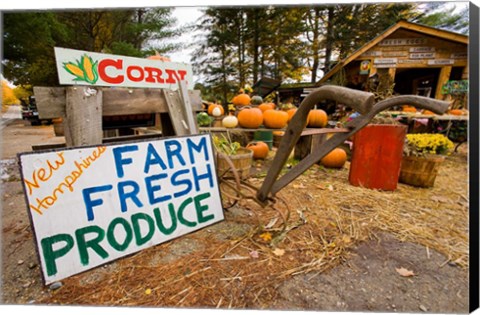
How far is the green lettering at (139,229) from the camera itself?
58.5 inches

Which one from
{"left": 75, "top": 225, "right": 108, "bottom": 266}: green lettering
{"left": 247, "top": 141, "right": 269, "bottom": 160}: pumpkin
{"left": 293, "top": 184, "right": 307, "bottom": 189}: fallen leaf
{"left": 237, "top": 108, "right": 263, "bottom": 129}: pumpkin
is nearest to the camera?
{"left": 75, "top": 225, "right": 108, "bottom": 266}: green lettering

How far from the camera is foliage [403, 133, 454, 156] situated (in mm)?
2705

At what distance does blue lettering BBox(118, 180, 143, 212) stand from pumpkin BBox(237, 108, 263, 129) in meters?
2.12

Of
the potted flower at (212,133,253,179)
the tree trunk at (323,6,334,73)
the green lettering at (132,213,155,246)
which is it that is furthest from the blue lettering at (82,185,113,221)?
the tree trunk at (323,6,334,73)

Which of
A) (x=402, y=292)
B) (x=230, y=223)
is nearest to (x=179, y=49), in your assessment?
(x=230, y=223)

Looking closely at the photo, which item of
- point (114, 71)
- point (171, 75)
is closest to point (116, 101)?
point (114, 71)

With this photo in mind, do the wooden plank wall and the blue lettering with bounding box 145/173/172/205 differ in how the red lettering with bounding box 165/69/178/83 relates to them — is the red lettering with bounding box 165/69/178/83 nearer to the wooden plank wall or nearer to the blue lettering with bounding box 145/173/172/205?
the wooden plank wall

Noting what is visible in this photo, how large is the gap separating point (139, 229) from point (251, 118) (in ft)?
7.41

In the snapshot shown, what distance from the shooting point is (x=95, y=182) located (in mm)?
1395

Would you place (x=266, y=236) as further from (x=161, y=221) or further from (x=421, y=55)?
(x=421, y=55)

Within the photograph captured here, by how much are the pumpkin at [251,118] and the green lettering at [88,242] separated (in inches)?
94.5

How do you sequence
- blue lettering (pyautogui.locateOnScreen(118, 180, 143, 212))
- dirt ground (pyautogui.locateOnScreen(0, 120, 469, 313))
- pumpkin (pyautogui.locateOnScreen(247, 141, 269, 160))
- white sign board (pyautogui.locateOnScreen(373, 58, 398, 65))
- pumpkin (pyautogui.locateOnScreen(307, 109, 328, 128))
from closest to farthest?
dirt ground (pyautogui.locateOnScreen(0, 120, 469, 313)) → blue lettering (pyautogui.locateOnScreen(118, 180, 143, 212)) → pumpkin (pyautogui.locateOnScreen(307, 109, 328, 128)) → pumpkin (pyautogui.locateOnScreen(247, 141, 269, 160)) → white sign board (pyautogui.locateOnScreen(373, 58, 398, 65))

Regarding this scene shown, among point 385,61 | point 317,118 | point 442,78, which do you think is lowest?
point 317,118

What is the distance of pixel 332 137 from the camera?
1.16 meters
